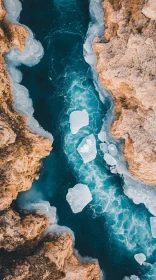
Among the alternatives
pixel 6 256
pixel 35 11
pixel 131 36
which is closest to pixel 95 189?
pixel 6 256

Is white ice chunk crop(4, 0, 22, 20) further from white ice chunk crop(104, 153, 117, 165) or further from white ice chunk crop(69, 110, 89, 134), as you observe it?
white ice chunk crop(104, 153, 117, 165)

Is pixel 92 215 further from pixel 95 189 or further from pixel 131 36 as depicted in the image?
pixel 131 36

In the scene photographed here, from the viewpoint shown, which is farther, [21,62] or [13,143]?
[21,62]

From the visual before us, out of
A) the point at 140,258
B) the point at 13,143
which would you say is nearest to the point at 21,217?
the point at 13,143

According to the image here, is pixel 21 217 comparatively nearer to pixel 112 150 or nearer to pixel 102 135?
pixel 112 150

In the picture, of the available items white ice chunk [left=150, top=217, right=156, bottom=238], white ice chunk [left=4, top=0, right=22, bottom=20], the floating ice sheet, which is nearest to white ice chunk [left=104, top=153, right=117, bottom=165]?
the floating ice sheet

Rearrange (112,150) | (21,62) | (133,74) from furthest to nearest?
(112,150) < (21,62) < (133,74)

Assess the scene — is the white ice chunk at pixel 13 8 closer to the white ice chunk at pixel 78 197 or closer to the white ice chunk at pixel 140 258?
the white ice chunk at pixel 78 197
